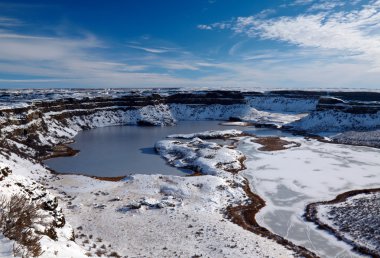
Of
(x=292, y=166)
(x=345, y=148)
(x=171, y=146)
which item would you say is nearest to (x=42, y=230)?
(x=292, y=166)

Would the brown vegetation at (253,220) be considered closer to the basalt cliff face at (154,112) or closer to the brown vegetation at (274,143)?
the brown vegetation at (274,143)

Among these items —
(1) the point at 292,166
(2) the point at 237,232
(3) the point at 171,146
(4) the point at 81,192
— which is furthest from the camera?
(3) the point at 171,146

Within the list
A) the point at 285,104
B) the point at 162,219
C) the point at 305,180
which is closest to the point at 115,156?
the point at 305,180

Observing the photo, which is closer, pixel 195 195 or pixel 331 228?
pixel 331 228

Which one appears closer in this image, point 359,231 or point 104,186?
point 359,231

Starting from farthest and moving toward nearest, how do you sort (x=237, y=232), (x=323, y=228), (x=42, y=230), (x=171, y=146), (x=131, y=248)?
(x=171, y=146), (x=323, y=228), (x=237, y=232), (x=131, y=248), (x=42, y=230)

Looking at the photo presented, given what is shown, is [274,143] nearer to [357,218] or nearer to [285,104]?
[357,218]

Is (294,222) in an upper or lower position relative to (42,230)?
lower

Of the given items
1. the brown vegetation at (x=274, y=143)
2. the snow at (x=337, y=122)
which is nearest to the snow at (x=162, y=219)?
the brown vegetation at (x=274, y=143)

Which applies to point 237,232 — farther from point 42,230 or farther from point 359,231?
point 42,230
